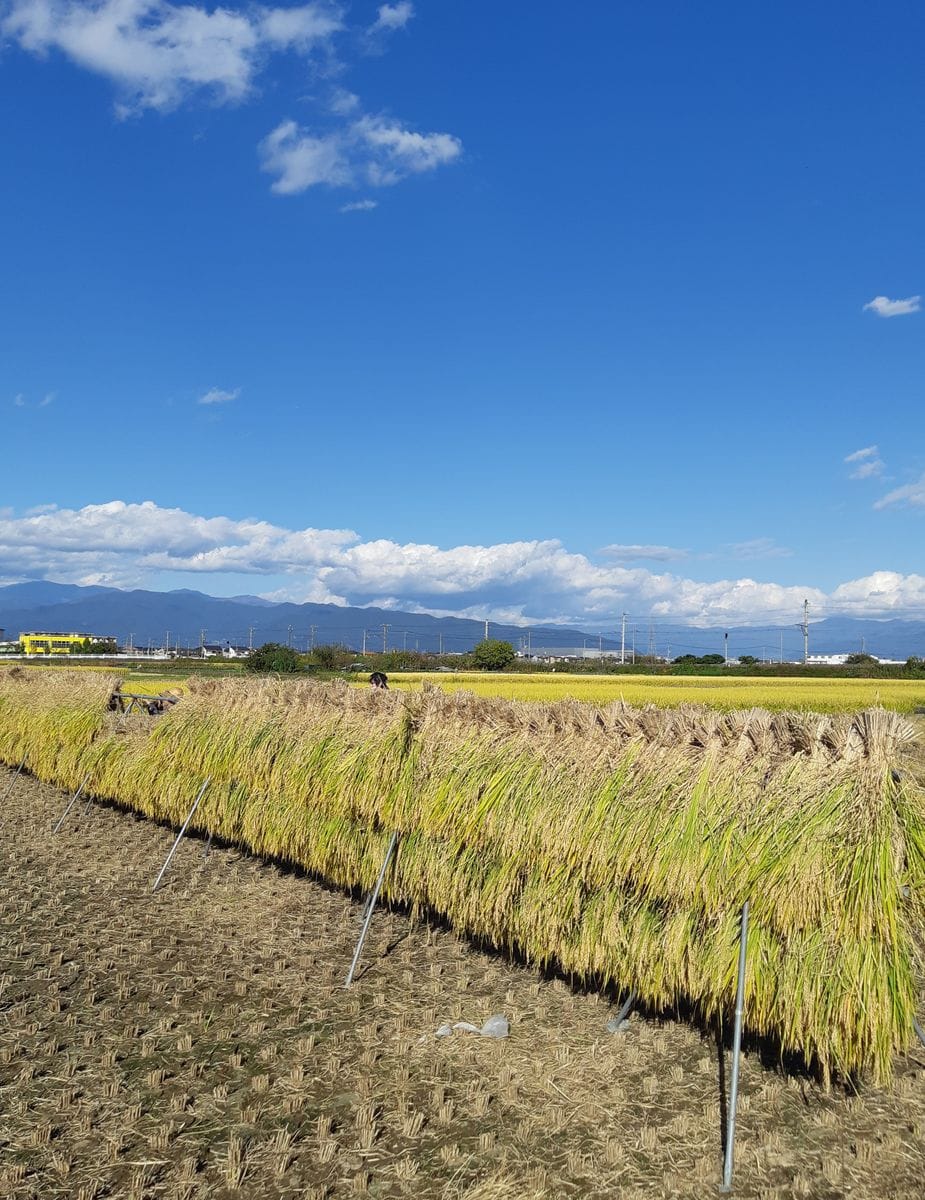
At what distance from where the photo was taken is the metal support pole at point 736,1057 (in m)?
4.48

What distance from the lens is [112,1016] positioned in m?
6.55

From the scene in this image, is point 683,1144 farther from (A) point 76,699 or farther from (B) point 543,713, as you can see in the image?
(A) point 76,699

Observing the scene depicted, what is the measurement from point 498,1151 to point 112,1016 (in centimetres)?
332

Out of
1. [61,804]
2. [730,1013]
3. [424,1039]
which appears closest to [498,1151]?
[424,1039]

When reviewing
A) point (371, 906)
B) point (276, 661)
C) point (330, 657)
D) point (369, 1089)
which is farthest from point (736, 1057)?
point (330, 657)

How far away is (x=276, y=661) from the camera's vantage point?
62906 millimetres

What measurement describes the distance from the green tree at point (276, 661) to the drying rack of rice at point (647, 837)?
169 feet

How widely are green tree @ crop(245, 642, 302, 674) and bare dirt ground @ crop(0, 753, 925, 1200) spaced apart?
52865 millimetres

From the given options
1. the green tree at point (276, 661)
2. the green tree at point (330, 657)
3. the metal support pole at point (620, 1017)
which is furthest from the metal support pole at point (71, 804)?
the green tree at point (330, 657)

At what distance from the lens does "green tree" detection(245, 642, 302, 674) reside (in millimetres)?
61650

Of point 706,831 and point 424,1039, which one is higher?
point 706,831

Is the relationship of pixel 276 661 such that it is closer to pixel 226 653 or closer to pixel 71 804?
pixel 71 804

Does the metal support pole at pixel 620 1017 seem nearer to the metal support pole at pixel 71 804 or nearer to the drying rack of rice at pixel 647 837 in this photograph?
the drying rack of rice at pixel 647 837

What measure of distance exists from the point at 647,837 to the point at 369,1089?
242 cm
